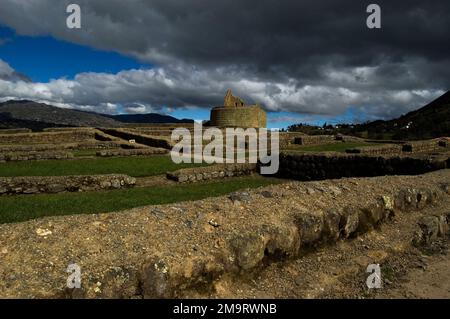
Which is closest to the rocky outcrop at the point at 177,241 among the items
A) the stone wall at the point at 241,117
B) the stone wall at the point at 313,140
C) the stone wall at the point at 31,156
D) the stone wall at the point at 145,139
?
the stone wall at the point at 31,156

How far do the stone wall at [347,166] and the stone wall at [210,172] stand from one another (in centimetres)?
190

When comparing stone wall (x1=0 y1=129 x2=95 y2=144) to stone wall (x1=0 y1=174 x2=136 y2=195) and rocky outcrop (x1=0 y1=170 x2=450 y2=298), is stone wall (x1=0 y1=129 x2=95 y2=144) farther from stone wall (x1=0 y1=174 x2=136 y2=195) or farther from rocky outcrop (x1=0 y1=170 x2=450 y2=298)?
rocky outcrop (x1=0 y1=170 x2=450 y2=298)

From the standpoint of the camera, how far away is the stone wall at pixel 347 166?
14.0m

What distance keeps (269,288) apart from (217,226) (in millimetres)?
1123

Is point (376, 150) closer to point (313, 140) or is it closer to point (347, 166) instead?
point (347, 166)

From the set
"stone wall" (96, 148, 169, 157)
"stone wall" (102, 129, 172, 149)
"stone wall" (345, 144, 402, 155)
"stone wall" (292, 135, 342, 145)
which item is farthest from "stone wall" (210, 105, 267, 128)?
"stone wall" (96, 148, 169, 157)

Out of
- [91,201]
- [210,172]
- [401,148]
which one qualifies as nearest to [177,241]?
[91,201]

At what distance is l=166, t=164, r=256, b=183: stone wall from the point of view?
14805 millimetres

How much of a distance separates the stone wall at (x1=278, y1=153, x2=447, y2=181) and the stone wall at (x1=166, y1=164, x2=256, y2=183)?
190cm

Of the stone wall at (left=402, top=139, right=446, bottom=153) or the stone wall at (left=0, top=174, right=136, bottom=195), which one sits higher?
the stone wall at (left=402, top=139, right=446, bottom=153)

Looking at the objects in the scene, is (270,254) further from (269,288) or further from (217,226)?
(217,226)

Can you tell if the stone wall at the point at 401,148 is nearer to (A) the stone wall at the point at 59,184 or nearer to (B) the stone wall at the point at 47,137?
(A) the stone wall at the point at 59,184
